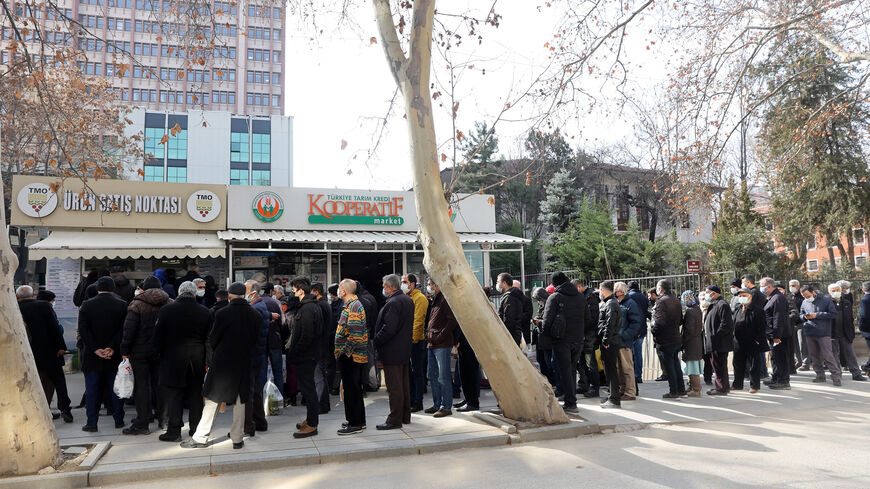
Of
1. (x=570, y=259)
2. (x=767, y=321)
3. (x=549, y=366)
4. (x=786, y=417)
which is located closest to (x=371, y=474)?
(x=549, y=366)

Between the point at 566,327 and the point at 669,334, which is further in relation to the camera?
the point at 669,334

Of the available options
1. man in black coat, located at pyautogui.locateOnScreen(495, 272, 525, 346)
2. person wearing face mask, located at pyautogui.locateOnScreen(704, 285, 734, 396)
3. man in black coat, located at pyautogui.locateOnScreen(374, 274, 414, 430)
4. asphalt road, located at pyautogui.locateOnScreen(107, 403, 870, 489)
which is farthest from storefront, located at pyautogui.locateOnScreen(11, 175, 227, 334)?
person wearing face mask, located at pyautogui.locateOnScreen(704, 285, 734, 396)

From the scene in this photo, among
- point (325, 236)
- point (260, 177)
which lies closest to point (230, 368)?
point (325, 236)

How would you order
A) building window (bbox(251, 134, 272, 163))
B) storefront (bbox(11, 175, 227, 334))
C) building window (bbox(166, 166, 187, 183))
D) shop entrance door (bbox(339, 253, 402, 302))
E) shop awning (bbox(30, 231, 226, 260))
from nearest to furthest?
shop awning (bbox(30, 231, 226, 260)) → storefront (bbox(11, 175, 227, 334)) → shop entrance door (bbox(339, 253, 402, 302)) → building window (bbox(166, 166, 187, 183)) → building window (bbox(251, 134, 272, 163))

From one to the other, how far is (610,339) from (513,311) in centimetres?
148

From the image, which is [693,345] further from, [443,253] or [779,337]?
[443,253]

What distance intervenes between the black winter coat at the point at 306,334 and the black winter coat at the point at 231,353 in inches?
20.2

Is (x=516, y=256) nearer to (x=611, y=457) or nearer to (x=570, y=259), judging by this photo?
(x=570, y=259)

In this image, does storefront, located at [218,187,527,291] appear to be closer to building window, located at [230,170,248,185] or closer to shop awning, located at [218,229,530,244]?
shop awning, located at [218,229,530,244]

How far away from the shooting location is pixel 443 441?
642 centimetres

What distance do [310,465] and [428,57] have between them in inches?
193

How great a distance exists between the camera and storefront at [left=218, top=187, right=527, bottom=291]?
1461 cm

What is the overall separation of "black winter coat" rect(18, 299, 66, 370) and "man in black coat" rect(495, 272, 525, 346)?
20.5 feet

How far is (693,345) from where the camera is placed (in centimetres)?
908
